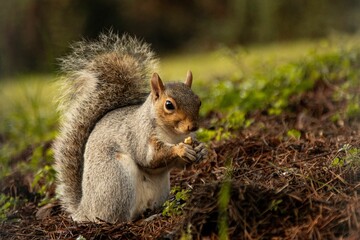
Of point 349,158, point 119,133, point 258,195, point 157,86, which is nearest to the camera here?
point 258,195

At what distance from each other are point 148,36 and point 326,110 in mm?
6523

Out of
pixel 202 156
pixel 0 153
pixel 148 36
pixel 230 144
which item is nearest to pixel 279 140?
pixel 230 144

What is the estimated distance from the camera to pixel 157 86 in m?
3.46

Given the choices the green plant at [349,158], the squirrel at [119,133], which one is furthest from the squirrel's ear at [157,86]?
the green plant at [349,158]

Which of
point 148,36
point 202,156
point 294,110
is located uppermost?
point 202,156

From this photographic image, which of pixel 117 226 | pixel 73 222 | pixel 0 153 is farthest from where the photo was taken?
pixel 0 153

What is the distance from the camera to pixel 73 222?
11.9 feet

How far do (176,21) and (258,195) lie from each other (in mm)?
9188

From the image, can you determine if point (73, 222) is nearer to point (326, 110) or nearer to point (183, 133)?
point (183, 133)

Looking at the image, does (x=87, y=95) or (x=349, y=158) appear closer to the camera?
(x=349, y=158)

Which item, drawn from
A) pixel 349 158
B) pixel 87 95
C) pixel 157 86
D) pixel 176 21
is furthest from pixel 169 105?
pixel 176 21

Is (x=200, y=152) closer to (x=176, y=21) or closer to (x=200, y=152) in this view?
(x=200, y=152)

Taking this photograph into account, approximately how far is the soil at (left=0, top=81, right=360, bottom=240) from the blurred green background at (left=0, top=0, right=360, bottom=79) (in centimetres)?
523

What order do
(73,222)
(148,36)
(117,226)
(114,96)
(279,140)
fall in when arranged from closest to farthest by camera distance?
1. (117,226)
2. (73,222)
3. (114,96)
4. (279,140)
5. (148,36)
